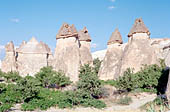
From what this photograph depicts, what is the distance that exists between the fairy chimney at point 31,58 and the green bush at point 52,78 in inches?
206

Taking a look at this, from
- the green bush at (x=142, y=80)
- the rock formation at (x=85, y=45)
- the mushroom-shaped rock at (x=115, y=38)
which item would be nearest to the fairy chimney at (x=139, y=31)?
the mushroom-shaped rock at (x=115, y=38)

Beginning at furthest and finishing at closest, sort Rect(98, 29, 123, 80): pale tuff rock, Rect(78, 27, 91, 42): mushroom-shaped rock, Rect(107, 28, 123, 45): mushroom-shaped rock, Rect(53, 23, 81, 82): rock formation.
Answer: Rect(78, 27, 91, 42): mushroom-shaped rock → Rect(107, 28, 123, 45): mushroom-shaped rock → Rect(98, 29, 123, 80): pale tuff rock → Rect(53, 23, 81, 82): rock formation

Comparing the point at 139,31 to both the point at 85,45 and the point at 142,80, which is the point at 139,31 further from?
the point at 85,45

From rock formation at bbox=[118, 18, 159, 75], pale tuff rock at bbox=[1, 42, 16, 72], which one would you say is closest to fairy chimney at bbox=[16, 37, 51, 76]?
pale tuff rock at bbox=[1, 42, 16, 72]

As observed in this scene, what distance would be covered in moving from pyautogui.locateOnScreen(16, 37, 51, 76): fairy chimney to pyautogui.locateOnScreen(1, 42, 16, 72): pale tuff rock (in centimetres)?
64

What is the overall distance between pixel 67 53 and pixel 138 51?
5.78 m

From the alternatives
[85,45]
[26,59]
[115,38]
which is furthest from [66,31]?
[26,59]

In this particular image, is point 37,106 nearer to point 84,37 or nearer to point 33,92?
point 33,92

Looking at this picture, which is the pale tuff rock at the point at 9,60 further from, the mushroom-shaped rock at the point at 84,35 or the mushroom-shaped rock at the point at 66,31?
the mushroom-shaped rock at the point at 84,35

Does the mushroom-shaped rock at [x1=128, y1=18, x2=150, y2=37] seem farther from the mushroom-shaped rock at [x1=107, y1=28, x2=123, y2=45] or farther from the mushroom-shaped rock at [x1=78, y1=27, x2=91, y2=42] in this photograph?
the mushroom-shaped rock at [x1=78, y1=27, x2=91, y2=42]

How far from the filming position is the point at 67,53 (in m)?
16.6

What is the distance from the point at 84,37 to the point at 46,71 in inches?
249

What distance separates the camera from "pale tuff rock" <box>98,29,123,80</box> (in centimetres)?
1872

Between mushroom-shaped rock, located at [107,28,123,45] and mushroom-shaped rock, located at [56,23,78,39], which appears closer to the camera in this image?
mushroom-shaped rock, located at [56,23,78,39]
